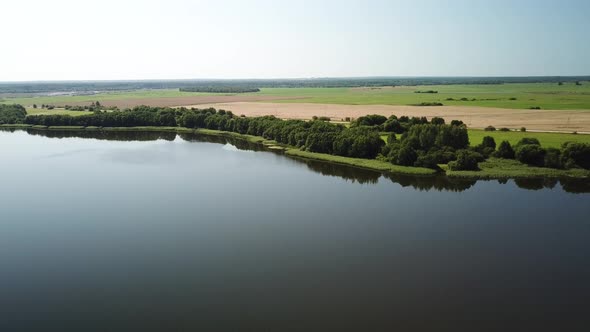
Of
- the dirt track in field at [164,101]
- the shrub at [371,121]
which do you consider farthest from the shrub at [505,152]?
the dirt track in field at [164,101]

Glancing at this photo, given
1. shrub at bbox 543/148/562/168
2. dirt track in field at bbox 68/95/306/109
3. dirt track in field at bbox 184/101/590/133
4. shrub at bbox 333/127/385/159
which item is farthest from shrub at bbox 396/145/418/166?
dirt track in field at bbox 68/95/306/109

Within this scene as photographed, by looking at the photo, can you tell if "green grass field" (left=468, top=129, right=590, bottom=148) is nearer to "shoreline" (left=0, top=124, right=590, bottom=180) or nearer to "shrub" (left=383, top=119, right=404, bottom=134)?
"shrub" (left=383, top=119, right=404, bottom=134)

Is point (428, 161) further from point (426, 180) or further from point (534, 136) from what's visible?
point (534, 136)

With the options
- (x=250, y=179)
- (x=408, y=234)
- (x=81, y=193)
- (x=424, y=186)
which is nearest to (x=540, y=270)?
(x=408, y=234)

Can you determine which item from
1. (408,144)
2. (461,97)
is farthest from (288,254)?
(461,97)

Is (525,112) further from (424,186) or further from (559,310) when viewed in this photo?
(559,310)
